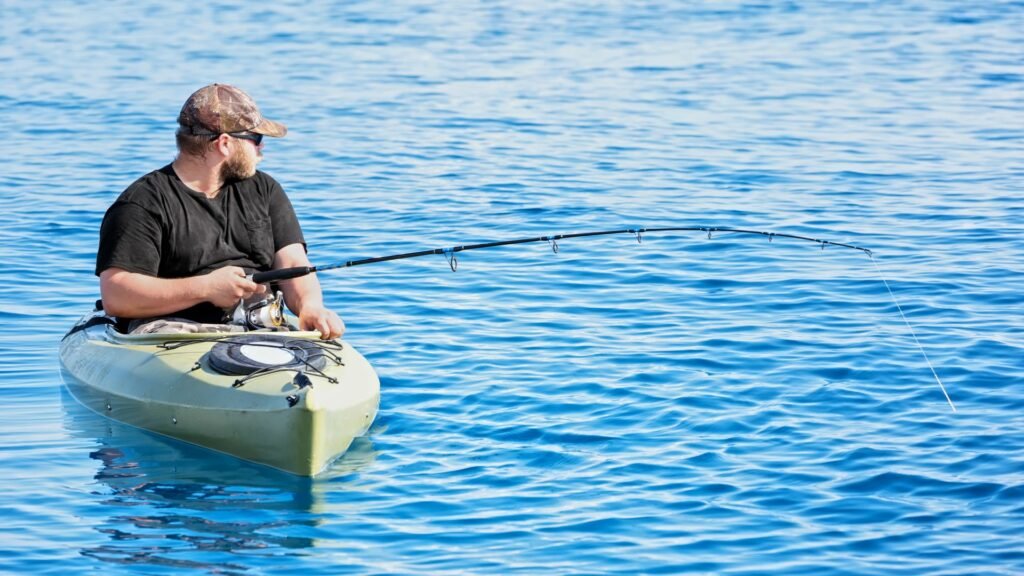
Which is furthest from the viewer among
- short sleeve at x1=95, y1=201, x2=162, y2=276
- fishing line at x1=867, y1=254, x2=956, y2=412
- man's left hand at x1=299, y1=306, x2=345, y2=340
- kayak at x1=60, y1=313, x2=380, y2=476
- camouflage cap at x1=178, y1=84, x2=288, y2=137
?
fishing line at x1=867, y1=254, x2=956, y2=412

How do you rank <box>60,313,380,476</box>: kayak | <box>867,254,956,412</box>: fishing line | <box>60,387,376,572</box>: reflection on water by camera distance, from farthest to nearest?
1. <box>867,254,956,412</box>: fishing line
2. <box>60,313,380,476</box>: kayak
3. <box>60,387,376,572</box>: reflection on water

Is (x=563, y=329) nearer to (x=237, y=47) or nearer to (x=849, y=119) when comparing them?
(x=849, y=119)

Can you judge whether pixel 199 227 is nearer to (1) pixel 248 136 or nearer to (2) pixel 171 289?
(2) pixel 171 289

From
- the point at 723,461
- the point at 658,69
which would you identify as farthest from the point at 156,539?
the point at 658,69

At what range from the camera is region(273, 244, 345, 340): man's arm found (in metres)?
6.65

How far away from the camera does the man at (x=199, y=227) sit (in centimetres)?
625

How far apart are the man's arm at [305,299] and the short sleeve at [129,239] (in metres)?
0.71

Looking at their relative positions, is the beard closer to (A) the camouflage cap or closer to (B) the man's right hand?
(A) the camouflage cap

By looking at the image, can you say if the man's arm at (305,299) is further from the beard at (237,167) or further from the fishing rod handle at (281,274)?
the beard at (237,167)

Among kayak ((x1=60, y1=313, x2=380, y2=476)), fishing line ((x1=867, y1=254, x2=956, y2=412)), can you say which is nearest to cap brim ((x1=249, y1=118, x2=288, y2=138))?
kayak ((x1=60, y1=313, x2=380, y2=476))

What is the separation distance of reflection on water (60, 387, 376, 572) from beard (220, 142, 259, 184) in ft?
4.05

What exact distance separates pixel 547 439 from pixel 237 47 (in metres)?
15.5

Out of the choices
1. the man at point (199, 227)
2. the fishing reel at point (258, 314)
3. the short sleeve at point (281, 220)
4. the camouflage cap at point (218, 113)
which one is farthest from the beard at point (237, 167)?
the fishing reel at point (258, 314)

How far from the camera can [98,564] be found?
206 inches
